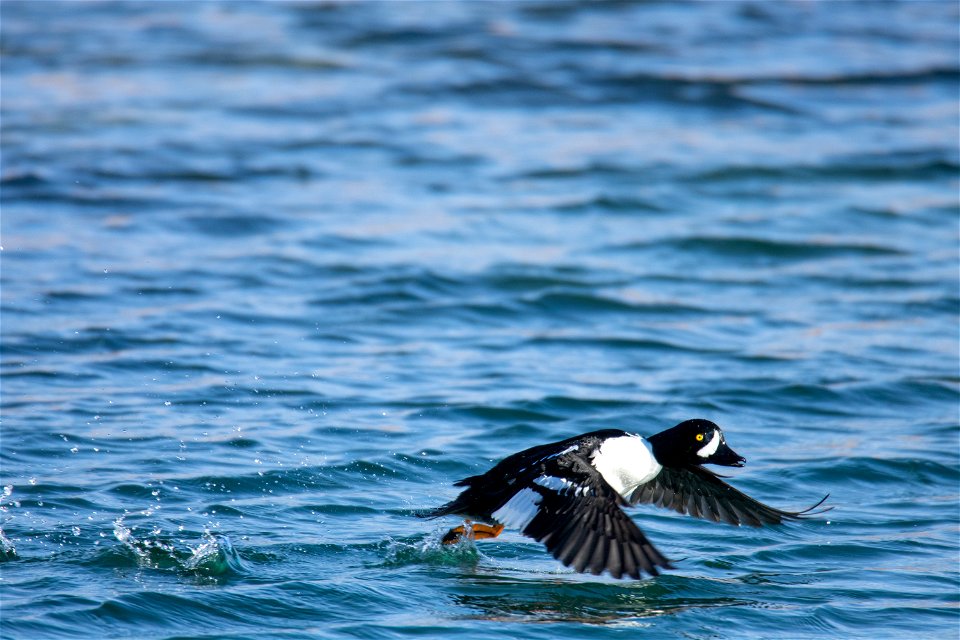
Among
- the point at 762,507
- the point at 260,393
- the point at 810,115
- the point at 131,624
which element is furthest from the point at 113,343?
the point at 810,115

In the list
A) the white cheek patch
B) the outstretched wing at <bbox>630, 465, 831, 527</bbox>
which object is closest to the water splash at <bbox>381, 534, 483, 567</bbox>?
the outstretched wing at <bbox>630, 465, 831, 527</bbox>

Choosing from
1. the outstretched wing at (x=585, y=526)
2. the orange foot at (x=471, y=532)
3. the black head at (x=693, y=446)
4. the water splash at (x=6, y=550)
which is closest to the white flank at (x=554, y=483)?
the outstretched wing at (x=585, y=526)

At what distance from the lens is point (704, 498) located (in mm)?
7164

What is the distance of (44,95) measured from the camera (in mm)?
18578

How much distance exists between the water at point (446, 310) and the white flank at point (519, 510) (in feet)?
1.26

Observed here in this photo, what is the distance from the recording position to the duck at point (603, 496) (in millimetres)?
5844

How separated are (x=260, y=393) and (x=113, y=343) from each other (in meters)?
1.61

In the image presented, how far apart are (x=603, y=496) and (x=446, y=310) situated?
18.9 ft

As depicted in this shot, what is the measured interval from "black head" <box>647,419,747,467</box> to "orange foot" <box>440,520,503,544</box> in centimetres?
96

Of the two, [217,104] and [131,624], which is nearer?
[131,624]

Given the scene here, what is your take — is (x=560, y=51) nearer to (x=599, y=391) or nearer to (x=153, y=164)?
(x=153, y=164)

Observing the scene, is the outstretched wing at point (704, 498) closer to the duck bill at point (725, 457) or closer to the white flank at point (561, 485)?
the duck bill at point (725, 457)

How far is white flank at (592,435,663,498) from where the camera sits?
6.63m

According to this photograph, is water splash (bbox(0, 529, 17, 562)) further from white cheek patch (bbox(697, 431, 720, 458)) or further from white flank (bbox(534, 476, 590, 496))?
white cheek patch (bbox(697, 431, 720, 458))
